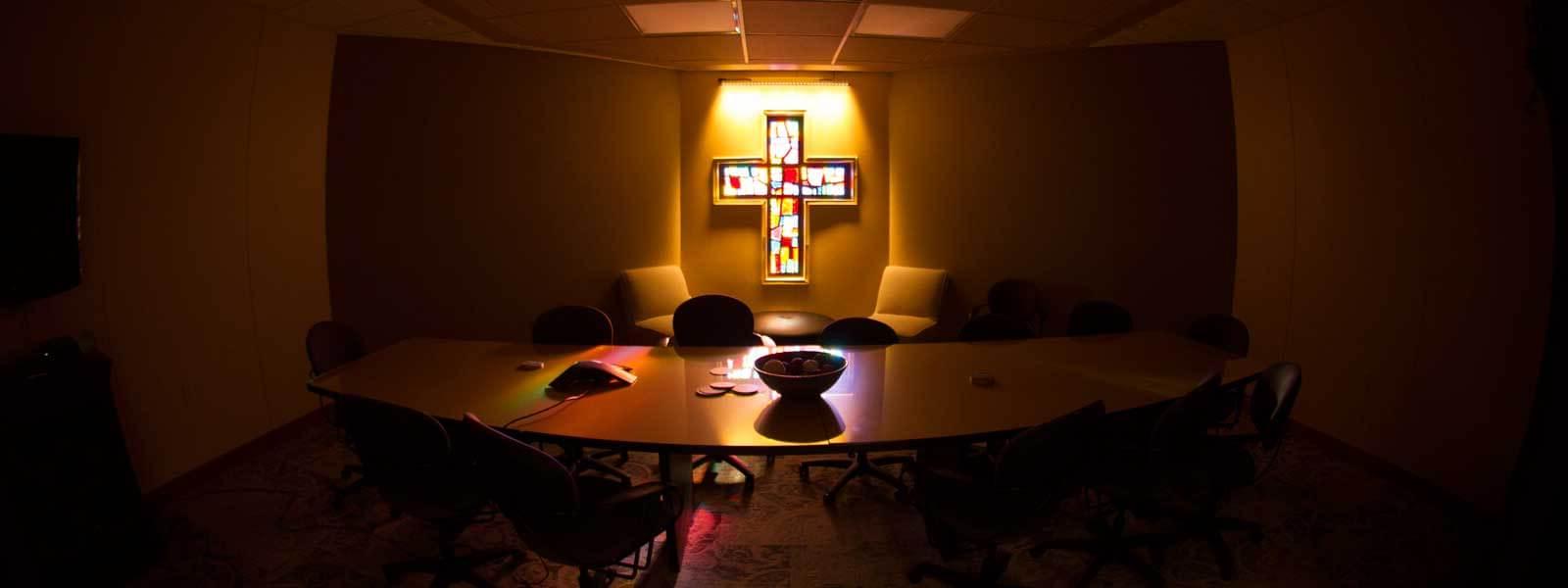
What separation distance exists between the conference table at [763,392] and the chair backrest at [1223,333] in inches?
5.6

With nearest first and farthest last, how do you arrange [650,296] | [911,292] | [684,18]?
[684,18], [650,296], [911,292]

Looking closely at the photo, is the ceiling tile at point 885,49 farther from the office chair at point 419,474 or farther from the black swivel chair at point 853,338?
the office chair at point 419,474

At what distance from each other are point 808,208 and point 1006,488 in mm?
4392

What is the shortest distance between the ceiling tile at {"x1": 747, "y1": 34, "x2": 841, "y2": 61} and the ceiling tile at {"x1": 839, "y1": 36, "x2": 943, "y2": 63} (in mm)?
140

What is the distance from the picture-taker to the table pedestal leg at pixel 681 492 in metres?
2.43

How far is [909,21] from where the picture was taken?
14.0ft

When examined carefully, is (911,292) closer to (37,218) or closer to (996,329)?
(996,329)

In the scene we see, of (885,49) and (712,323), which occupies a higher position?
(885,49)

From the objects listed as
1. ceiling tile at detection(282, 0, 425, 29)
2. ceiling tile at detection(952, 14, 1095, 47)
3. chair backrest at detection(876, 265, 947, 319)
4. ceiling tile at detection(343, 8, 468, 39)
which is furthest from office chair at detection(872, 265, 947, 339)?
ceiling tile at detection(282, 0, 425, 29)

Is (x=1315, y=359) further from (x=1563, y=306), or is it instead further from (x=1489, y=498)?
(x=1563, y=306)

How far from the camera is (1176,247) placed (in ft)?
16.8

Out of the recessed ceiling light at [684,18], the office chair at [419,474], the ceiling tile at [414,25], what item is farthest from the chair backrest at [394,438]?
the ceiling tile at [414,25]

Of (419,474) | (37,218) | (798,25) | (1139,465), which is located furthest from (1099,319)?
(37,218)

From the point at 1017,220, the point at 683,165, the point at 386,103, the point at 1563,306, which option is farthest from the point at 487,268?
the point at 1563,306
